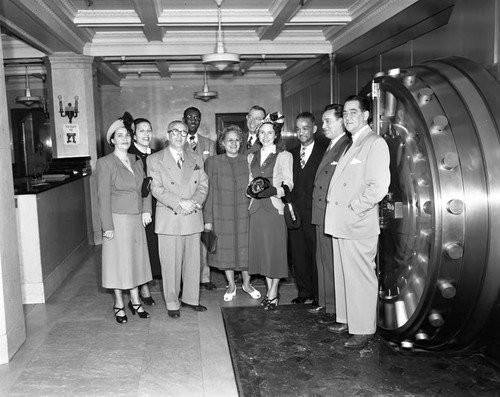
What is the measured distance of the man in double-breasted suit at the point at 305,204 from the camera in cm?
477

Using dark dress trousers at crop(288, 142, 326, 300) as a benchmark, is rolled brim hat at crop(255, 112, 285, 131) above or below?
above

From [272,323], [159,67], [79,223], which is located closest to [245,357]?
[272,323]

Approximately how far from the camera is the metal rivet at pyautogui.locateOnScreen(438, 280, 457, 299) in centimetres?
324

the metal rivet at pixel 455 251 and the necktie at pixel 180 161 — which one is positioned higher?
the necktie at pixel 180 161

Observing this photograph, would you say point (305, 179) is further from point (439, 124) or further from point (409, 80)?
point (439, 124)

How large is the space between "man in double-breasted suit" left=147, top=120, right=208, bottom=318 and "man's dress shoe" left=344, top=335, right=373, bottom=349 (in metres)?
1.57

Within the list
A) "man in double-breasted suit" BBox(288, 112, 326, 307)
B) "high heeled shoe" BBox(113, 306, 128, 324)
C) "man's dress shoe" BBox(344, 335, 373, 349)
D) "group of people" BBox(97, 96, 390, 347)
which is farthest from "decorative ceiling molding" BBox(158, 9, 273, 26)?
"man's dress shoe" BBox(344, 335, 373, 349)

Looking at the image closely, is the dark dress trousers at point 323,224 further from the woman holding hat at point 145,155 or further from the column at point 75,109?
the column at point 75,109

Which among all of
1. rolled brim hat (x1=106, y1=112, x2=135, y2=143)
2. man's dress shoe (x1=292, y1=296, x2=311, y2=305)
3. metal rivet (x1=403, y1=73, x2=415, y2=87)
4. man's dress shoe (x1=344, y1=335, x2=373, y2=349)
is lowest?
man's dress shoe (x1=292, y1=296, x2=311, y2=305)

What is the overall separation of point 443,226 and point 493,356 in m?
1.07

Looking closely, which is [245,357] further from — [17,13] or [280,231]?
[17,13]

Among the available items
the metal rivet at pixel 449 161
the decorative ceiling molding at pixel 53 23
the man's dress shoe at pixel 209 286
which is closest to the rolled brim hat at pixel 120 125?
the man's dress shoe at pixel 209 286

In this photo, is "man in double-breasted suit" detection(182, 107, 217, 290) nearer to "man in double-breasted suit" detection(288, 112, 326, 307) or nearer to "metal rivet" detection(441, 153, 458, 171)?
"man in double-breasted suit" detection(288, 112, 326, 307)

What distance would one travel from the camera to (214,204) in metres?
5.13
